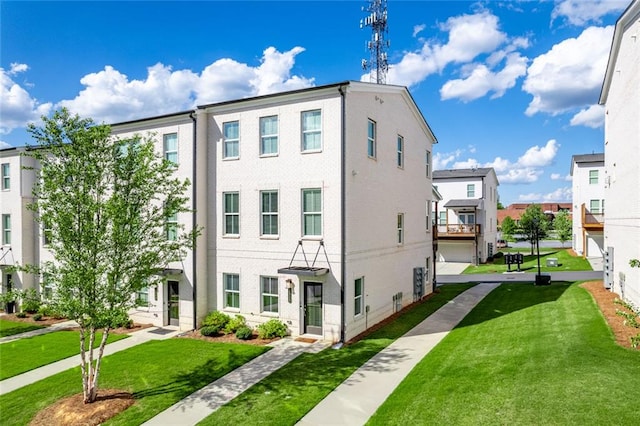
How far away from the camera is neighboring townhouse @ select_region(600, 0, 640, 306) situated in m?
14.4

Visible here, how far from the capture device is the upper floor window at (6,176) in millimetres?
23844

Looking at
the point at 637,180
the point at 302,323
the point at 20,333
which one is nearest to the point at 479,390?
the point at 302,323

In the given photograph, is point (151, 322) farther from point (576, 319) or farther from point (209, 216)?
point (576, 319)

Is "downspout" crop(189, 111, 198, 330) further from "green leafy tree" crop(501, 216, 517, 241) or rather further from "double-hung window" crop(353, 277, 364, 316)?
"green leafy tree" crop(501, 216, 517, 241)

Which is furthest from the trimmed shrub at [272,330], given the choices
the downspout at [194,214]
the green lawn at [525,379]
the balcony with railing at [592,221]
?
the balcony with railing at [592,221]

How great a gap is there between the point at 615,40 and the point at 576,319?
11.9 meters

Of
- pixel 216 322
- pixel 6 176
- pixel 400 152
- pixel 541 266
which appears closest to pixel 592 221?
pixel 541 266

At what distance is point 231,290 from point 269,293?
6.52ft

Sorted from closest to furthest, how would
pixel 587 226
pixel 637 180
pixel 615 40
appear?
pixel 637 180
pixel 615 40
pixel 587 226

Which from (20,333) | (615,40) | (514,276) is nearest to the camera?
(615,40)

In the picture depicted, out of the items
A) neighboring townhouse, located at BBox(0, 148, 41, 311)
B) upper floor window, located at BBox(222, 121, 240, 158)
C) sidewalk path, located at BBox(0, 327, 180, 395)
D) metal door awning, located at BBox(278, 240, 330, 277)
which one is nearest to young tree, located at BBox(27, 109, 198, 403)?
sidewalk path, located at BBox(0, 327, 180, 395)

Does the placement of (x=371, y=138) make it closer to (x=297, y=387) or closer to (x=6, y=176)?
(x=297, y=387)

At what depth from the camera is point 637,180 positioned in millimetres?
14156

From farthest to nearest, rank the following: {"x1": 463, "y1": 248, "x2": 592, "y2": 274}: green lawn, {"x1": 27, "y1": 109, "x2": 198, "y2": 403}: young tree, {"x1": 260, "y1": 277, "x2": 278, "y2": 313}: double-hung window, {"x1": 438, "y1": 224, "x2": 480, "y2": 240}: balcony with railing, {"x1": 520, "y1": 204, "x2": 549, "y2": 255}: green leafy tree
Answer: {"x1": 438, "y1": 224, "x2": 480, "y2": 240}: balcony with railing → {"x1": 463, "y1": 248, "x2": 592, "y2": 274}: green lawn → {"x1": 520, "y1": 204, "x2": 549, "y2": 255}: green leafy tree → {"x1": 260, "y1": 277, "x2": 278, "y2": 313}: double-hung window → {"x1": 27, "y1": 109, "x2": 198, "y2": 403}: young tree
